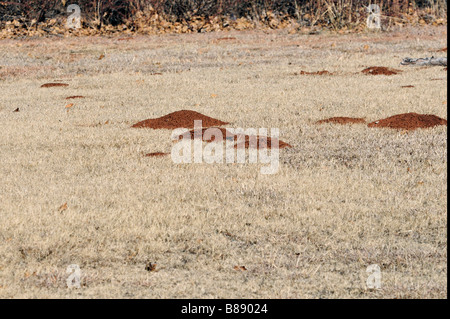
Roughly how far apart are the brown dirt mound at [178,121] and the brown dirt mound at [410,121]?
208 cm

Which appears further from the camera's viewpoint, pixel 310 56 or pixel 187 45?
pixel 187 45

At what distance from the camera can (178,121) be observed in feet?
30.2

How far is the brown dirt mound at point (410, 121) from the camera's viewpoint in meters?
8.52

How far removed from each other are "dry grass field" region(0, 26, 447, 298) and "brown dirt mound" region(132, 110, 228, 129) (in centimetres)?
28

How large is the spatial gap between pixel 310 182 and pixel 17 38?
1973 cm

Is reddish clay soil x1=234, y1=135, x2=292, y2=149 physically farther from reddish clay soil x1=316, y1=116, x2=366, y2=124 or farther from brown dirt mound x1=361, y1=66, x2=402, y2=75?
brown dirt mound x1=361, y1=66, x2=402, y2=75

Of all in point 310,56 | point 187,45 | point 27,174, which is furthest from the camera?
point 187,45

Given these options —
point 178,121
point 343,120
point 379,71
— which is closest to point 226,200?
point 178,121

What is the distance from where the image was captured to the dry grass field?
420 centimetres

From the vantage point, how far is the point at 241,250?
184 inches

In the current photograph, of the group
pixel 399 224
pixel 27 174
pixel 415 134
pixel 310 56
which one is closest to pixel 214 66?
pixel 310 56

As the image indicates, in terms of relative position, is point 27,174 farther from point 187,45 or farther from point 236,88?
point 187,45

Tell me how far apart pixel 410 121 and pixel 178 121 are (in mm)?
2951

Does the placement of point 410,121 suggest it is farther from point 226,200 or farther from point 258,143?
point 226,200
